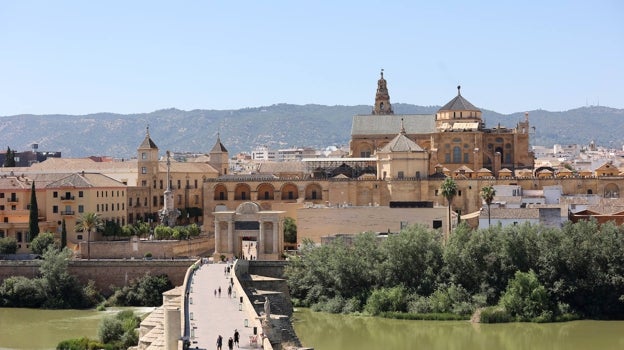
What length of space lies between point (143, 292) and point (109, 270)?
3099mm

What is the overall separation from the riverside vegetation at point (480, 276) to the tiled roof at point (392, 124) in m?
30.9

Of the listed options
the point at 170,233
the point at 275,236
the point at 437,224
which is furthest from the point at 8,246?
the point at 437,224

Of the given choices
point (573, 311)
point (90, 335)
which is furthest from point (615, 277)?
point (90, 335)

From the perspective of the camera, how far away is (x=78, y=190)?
2670 inches

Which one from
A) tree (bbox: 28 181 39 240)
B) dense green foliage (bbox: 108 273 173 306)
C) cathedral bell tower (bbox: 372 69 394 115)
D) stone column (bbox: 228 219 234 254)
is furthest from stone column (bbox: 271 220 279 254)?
cathedral bell tower (bbox: 372 69 394 115)

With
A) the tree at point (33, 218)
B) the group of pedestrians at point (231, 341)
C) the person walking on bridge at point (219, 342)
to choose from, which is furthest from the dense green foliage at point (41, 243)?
the person walking on bridge at point (219, 342)

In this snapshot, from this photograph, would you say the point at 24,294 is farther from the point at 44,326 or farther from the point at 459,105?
the point at 459,105

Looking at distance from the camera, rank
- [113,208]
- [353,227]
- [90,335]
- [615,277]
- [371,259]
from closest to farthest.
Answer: [90,335] < [615,277] < [371,259] < [353,227] < [113,208]

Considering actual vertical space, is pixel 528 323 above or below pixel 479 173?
below

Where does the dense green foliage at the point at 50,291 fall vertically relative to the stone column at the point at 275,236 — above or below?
below

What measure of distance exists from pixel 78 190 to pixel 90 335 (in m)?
22.8

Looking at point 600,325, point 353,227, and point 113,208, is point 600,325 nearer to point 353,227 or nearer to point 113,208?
point 353,227

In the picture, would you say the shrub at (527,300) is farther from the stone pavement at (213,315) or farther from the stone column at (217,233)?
the stone column at (217,233)

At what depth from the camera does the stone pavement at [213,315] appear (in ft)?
98.1
